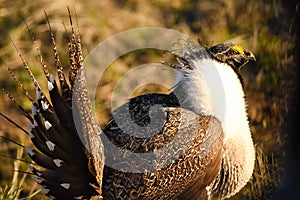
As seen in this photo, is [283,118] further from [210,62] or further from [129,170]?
[129,170]

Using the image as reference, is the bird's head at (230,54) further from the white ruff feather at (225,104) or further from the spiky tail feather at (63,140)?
the spiky tail feather at (63,140)

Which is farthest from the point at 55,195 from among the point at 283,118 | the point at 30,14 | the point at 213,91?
the point at 30,14

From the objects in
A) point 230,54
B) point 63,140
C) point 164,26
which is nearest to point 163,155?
point 63,140

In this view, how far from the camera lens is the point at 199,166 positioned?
384 centimetres

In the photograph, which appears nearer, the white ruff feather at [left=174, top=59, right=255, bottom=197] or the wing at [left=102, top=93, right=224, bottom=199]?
the wing at [left=102, top=93, right=224, bottom=199]

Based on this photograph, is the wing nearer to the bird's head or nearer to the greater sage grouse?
the greater sage grouse

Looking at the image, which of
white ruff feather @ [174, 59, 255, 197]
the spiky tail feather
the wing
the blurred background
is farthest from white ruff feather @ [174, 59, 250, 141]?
the spiky tail feather

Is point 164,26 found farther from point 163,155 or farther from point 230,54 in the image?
point 163,155

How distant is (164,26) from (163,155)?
132 inches

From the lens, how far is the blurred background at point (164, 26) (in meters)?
5.40

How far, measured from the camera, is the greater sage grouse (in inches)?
146

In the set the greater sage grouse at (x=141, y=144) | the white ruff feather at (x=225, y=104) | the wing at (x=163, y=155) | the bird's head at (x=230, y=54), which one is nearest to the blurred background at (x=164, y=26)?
the white ruff feather at (x=225, y=104)

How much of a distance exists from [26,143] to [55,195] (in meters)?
2.07

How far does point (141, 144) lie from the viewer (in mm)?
3865
